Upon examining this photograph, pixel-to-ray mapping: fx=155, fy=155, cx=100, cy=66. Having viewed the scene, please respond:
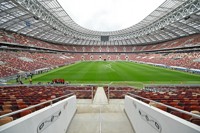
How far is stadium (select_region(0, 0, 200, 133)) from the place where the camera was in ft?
13.4

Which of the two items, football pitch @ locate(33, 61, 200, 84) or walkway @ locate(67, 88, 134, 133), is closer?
walkway @ locate(67, 88, 134, 133)

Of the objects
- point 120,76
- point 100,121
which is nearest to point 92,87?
point 100,121

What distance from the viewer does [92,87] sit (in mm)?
10570

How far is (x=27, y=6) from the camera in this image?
1012 inches

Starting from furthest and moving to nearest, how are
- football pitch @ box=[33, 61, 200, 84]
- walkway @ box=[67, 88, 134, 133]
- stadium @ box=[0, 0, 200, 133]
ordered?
football pitch @ box=[33, 61, 200, 84]
walkway @ box=[67, 88, 134, 133]
stadium @ box=[0, 0, 200, 133]

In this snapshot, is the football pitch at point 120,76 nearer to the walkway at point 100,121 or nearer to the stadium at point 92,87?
the stadium at point 92,87

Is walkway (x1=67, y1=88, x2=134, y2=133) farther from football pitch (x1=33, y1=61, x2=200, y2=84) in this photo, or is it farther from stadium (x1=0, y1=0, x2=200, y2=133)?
football pitch (x1=33, y1=61, x2=200, y2=84)

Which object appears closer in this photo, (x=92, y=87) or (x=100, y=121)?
(x=100, y=121)

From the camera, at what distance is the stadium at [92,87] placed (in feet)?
13.4

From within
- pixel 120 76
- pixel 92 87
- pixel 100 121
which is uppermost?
pixel 120 76

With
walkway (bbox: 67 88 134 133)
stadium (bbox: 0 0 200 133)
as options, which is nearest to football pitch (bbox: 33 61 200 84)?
stadium (bbox: 0 0 200 133)

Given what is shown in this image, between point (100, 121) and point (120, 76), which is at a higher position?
point (120, 76)

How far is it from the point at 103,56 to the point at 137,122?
317 ft

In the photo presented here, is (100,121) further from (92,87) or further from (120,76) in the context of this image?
(120,76)
